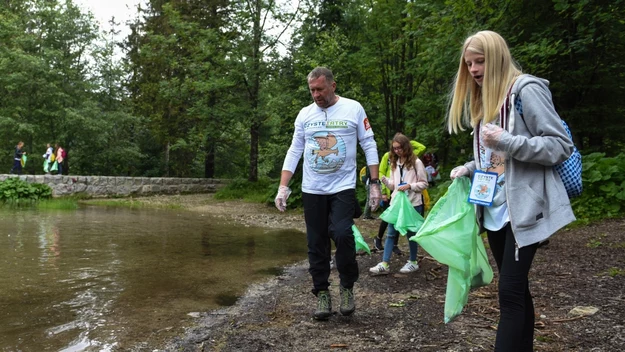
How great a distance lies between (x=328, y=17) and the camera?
1736 cm

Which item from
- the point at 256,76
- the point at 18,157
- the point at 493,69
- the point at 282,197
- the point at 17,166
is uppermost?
the point at 256,76

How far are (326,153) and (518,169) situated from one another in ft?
5.97

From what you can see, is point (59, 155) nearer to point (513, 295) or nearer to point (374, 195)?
point (374, 195)

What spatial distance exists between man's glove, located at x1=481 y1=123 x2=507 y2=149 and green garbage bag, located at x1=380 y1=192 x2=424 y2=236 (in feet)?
10.6

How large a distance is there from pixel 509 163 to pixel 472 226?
1.87ft

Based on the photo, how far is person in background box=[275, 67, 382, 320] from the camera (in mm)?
3822

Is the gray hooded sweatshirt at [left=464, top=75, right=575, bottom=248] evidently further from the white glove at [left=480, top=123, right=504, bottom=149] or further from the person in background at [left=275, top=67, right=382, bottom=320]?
the person in background at [left=275, top=67, right=382, bottom=320]

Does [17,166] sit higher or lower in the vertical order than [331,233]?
higher

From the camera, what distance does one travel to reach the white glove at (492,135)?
85.2 inches

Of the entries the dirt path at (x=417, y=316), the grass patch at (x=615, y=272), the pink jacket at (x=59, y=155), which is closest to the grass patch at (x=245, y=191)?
the pink jacket at (x=59, y=155)

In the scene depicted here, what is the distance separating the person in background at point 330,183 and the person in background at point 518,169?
1528mm

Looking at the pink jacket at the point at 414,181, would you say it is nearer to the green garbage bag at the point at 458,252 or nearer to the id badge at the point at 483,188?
the green garbage bag at the point at 458,252

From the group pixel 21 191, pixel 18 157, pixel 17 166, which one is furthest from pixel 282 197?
pixel 17 166

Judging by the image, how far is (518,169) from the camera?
7.33 ft
